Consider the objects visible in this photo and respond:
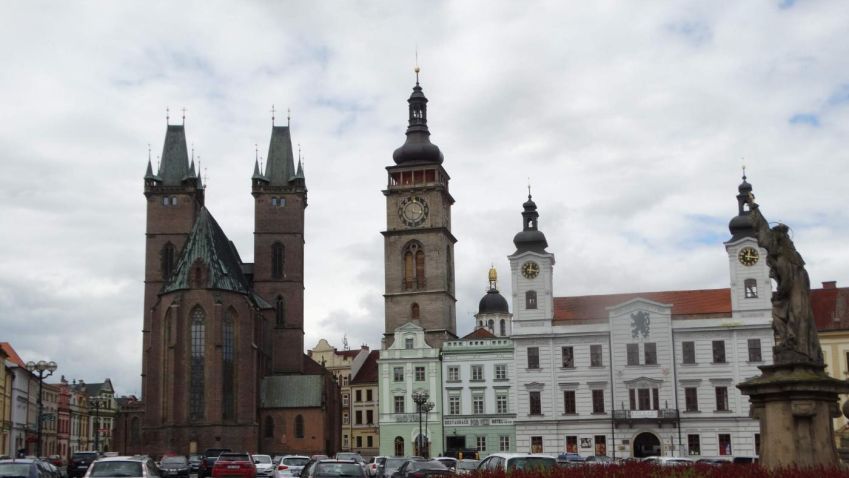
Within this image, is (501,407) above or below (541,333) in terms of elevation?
below

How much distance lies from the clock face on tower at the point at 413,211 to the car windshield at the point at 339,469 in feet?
233

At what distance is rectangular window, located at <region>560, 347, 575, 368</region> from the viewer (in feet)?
240

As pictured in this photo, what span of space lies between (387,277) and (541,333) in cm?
2473

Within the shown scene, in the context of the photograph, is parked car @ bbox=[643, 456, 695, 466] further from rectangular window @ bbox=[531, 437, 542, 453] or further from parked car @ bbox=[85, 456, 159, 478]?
rectangular window @ bbox=[531, 437, 542, 453]

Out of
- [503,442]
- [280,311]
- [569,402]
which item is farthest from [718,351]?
[280,311]

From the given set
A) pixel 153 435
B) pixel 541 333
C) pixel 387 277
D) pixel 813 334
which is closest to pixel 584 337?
pixel 541 333

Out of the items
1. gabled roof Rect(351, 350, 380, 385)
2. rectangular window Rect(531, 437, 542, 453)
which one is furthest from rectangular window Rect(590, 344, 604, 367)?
gabled roof Rect(351, 350, 380, 385)

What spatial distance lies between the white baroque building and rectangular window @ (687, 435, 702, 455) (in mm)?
66

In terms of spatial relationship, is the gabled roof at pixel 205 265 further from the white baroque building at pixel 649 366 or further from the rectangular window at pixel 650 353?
the rectangular window at pixel 650 353

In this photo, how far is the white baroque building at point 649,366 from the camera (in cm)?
7025

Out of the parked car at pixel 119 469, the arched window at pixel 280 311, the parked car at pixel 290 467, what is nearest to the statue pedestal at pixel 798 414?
the parked car at pixel 119 469

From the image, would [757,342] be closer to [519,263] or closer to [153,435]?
[519,263]

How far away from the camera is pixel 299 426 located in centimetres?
9112

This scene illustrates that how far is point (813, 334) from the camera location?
22.7 m
